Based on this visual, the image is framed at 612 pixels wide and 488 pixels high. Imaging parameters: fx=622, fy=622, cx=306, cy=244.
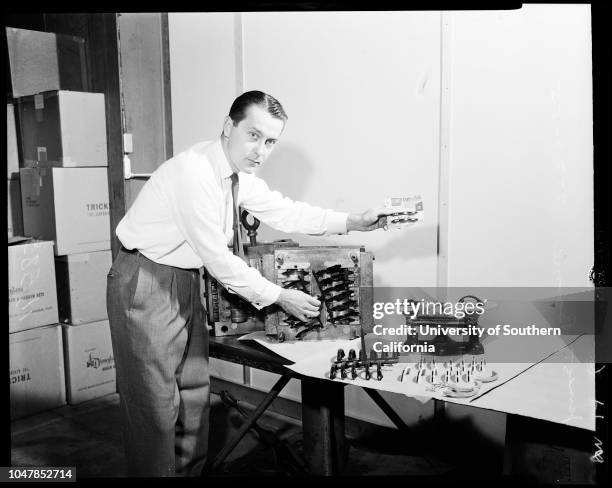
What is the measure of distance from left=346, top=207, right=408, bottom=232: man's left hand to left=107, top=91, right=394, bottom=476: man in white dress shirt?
1.40ft

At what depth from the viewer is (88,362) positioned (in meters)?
3.41

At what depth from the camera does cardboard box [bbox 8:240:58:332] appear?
3201 millimetres

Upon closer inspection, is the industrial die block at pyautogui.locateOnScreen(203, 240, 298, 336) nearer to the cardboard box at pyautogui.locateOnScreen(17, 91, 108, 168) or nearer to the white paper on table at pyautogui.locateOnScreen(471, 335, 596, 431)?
the white paper on table at pyautogui.locateOnScreen(471, 335, 596, 431)

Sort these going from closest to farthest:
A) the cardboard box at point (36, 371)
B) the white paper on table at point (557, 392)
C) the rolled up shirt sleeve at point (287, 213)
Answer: the white paper on table at point (557, 392)
the rolled up shirt sleeve at point (287, 213)
the cardboard box at point (36, 371)

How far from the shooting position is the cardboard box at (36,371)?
10.4 ft

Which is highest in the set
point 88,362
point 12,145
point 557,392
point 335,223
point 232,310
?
point 12,145

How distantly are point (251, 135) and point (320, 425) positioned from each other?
999 millimetres

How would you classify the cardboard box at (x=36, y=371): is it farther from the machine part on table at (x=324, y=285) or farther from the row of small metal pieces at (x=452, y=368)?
the row of small metal pieces at (x=452, y=368)

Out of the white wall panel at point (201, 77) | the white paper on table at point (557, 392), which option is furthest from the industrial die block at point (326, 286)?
the white wall panel at point (201, 77)

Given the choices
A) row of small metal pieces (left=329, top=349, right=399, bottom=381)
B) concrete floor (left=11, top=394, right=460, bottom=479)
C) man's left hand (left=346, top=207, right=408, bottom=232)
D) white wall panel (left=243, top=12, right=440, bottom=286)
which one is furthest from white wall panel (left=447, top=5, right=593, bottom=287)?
concrete floor (left=11, top=394, right=460, bottom=479)

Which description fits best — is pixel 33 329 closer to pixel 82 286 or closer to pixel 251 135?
pixel 82 286

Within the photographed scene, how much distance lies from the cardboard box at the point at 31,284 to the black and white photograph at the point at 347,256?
1cm

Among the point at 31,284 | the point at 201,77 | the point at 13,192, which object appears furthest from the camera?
the point at 13,192

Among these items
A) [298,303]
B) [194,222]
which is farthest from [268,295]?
[194,222]
